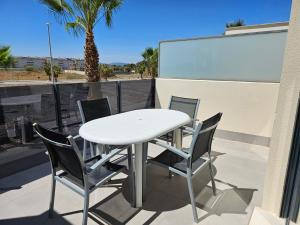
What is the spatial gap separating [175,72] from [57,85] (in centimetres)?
247

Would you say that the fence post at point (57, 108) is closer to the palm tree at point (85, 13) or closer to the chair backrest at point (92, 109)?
the chair backrest at point (92, 109)

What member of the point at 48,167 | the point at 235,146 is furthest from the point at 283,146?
the point at 48,167

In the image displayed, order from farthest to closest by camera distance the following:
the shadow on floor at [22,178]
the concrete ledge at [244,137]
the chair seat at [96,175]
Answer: the concrete ledge at [244,137] < the shadow on floor at [22,178] < the chair seat at [96,175]

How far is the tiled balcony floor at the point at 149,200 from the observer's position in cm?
178

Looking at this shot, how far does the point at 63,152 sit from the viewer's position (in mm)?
1482

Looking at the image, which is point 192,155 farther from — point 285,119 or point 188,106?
point 188,106

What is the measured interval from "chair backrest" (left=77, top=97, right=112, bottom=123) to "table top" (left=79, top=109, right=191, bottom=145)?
445mm

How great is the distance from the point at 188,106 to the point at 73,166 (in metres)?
2.02

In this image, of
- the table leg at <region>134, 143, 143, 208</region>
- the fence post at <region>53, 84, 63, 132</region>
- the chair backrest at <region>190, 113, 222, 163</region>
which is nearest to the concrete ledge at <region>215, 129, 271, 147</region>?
the chair backrest at <region>190, 113, 222, 163</region>

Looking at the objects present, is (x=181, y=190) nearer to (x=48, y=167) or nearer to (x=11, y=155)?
(x=48, y=167)

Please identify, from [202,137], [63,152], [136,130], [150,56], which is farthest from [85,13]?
[150,56]

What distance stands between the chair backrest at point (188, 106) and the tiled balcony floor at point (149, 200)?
84cm

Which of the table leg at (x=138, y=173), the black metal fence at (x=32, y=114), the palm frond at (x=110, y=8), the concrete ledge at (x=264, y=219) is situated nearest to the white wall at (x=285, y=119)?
the concrete ledge at (x=264, y=219)

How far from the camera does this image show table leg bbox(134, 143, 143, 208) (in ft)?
5.94
